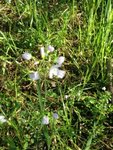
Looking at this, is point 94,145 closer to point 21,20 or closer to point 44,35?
point 44,35

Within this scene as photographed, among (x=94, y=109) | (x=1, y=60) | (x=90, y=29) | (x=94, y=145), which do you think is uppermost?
(x=90, y=29)

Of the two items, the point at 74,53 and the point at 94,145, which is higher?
the point at 74,53

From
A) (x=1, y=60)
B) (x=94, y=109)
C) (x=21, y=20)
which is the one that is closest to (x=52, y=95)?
(x=94, y=109)

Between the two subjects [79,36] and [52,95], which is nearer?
[52,95]

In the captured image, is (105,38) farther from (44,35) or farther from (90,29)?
(44,35)

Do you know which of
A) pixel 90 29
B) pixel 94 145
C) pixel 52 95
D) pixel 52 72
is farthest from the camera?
pixel 90 29

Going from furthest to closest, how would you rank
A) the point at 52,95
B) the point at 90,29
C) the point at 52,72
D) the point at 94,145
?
the point at 90,29 → the point at 52,95 → the point at 94,145 → the point at 52,72
